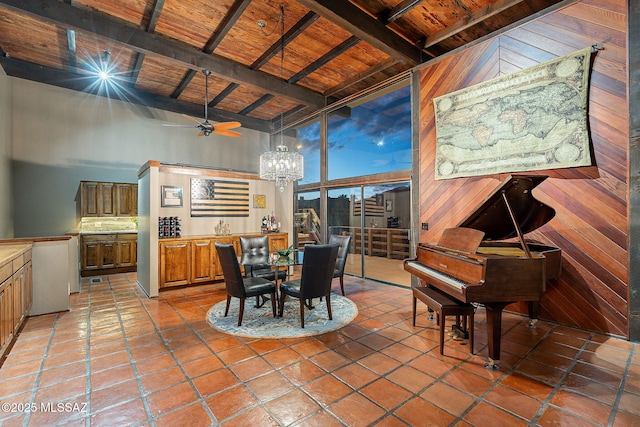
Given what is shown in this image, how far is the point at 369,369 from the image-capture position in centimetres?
237

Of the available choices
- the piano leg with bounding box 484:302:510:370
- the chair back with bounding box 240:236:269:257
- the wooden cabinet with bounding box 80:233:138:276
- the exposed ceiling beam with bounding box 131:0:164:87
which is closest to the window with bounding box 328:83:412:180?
the chair back with bounding box 240:236:269:257

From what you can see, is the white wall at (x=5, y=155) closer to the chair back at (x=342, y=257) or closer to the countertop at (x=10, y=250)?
the countertop at (x=10, y=250)

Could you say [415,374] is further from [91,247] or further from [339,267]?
[91,247]

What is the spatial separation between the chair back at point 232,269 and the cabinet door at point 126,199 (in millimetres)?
4059

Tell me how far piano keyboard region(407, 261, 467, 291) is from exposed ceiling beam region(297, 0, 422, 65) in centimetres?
315

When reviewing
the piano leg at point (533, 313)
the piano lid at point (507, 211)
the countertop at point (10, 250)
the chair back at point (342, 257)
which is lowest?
the piano leg at point (533, 313)

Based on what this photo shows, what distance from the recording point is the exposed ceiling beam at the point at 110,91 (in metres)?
5.27

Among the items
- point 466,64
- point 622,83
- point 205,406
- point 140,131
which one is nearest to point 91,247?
point 140,131

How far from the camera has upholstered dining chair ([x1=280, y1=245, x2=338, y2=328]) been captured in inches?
125

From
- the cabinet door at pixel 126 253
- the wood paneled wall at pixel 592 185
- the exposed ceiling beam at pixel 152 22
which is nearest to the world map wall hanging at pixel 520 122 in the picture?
the wood paneled wall at pixel 592 185

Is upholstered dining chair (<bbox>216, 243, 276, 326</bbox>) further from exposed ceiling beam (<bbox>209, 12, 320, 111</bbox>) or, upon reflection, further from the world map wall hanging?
exposed ceiling beam (<bbox>209, 12, 320, 111</bbox>)

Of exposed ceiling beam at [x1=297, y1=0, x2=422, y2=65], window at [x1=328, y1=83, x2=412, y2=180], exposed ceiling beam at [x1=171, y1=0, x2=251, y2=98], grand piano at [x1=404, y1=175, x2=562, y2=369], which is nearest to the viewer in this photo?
grand piano at [x1=404, y1=175, x2=562, y2=369]

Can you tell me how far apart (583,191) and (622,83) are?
3.79 ft

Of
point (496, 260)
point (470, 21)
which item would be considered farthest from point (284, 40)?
point (496, 260)
